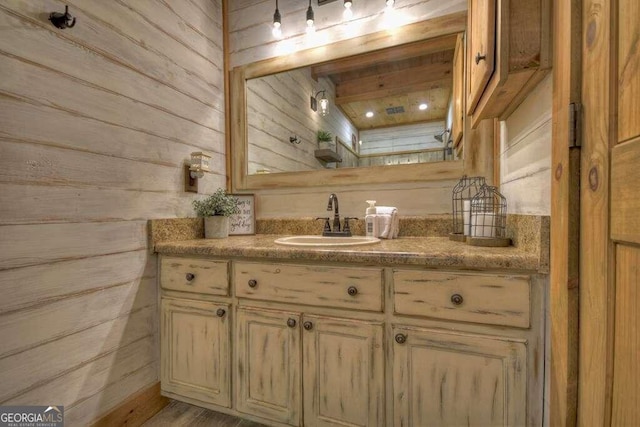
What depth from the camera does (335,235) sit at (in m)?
1.50

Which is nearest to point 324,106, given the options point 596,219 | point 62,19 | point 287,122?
point 287,122

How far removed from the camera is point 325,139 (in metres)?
1.68

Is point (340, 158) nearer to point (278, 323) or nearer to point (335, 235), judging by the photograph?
point (335, 235)

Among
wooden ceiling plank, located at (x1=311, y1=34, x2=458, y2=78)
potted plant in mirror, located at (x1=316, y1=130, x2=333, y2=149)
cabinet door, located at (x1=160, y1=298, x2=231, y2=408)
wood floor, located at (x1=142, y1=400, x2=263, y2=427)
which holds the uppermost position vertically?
wooden ceiling plank, located at (x1=311, y1=34, x2=458, y2=78)

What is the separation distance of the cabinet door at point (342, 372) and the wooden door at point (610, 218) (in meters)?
0.55

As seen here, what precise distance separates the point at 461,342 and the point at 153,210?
1432 mm

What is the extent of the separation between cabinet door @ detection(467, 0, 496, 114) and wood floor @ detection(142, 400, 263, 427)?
66.1 inches

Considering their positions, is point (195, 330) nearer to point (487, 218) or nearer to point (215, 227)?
point (215, 227)

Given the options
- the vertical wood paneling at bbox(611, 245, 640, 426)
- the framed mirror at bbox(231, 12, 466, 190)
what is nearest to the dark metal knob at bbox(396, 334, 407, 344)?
the vertical wood paneling at bbox(611, 245, 640, 426)

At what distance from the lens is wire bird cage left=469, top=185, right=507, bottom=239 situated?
3.60 ft

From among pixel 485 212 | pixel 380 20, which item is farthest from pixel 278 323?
pixel 380 20

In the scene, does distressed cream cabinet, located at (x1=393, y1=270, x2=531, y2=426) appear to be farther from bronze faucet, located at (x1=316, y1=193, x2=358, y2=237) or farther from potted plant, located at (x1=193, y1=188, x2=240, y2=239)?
potted plant, located at (x1=193, y1=188, x2=240, y2=239)

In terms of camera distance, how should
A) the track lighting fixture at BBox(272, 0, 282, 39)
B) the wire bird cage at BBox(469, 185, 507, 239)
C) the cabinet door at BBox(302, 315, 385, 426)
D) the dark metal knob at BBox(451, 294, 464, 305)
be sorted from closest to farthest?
the dark metal knob at BBox(451, 294, 464, 305), the cabinet door at BBox(302, 315, 385, 426), the wire bird cage at BBox(469, 185, 507, 239), the track lighting fixture at BBox(272, 0, 282, 39)

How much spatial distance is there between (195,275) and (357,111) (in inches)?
48.7
